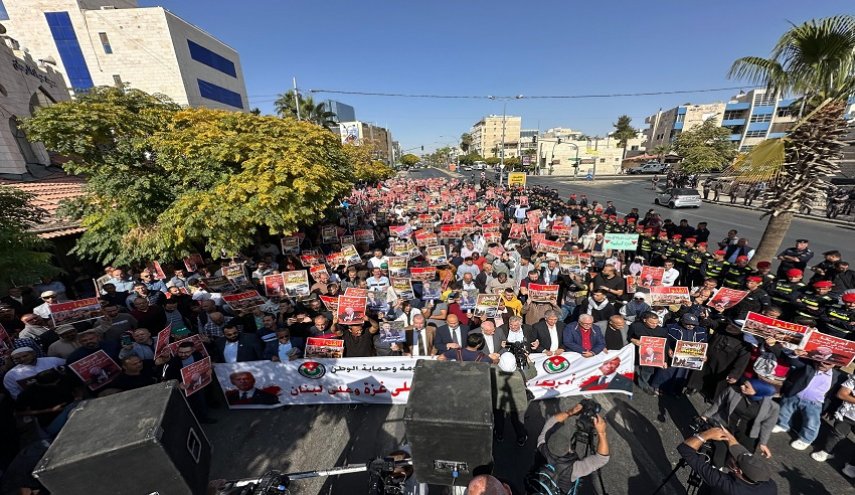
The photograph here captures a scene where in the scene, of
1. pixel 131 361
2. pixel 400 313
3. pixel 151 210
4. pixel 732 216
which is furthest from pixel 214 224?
pixel 732 216

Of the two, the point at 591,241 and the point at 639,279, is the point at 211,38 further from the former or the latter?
the point at 639,279

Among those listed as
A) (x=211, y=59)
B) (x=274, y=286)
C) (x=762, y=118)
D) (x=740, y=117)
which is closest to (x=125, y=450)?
(x=274, y=286)

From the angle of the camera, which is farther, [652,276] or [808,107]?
[652,276]

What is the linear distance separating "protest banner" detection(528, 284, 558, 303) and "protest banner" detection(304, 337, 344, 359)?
387 centimetres

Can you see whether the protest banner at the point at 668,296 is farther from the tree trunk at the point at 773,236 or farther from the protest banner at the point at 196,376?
the protest banner at the point at 196,376

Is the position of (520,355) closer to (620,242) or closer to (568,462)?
(568,462)

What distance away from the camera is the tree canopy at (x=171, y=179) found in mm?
8164

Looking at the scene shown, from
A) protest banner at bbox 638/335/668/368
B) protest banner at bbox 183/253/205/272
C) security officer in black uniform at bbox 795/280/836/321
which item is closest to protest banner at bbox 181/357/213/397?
protest banner at bbox 183/253/205/272

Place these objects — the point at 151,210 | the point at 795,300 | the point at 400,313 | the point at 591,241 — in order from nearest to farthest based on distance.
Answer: the point at 795,300 → the point at 400,313 → the point at 151,210 → the point at 591,241

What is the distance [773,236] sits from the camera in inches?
324

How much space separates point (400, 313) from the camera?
7.25 metres

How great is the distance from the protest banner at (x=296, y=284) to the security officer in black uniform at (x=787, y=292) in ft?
33.9

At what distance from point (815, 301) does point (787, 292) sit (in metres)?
0.56

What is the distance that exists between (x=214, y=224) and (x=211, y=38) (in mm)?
37557
